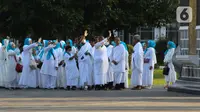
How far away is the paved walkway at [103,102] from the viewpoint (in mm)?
14945

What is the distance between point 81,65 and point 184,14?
455cm

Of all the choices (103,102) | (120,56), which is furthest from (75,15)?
(103,102)

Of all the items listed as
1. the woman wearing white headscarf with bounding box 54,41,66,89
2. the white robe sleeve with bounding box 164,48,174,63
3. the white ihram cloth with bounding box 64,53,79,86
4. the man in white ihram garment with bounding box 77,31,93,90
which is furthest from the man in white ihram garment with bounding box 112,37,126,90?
the woman wearing white headscarf with bounding box 54,41,66,89

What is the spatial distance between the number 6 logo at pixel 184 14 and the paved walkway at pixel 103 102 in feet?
8.99

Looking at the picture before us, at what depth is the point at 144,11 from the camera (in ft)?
151

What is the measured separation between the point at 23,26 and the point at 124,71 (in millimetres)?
22445

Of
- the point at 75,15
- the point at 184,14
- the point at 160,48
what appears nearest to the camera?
the point at 184,14

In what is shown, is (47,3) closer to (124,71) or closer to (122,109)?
(124,71)

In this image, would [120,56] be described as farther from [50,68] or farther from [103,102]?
[103,102]

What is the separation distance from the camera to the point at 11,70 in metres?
23.7

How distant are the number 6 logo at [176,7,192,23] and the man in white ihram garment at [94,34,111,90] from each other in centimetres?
302

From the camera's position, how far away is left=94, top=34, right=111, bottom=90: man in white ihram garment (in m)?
22.3

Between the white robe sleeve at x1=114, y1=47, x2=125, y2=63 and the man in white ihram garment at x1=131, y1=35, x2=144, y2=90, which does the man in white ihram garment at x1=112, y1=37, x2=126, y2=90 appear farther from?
the man in white ihram garment at x1=131, y1=35, x2=144, y2=90

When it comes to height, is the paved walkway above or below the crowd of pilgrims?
below
